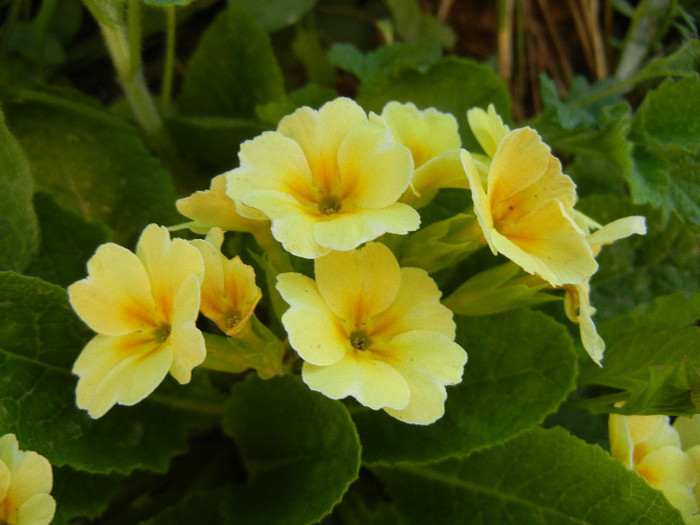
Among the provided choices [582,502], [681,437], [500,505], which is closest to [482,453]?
[500,505]

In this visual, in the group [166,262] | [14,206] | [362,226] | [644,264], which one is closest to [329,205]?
[362,226]

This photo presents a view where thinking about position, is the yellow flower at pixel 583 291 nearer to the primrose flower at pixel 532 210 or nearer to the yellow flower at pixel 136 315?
the primrose flower at pixel 532 210

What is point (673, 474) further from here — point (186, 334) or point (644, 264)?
point (186, 334)

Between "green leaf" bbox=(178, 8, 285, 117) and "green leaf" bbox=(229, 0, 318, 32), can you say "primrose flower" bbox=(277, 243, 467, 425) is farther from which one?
"green leaf" bbox=(229, 0, 318, 32)

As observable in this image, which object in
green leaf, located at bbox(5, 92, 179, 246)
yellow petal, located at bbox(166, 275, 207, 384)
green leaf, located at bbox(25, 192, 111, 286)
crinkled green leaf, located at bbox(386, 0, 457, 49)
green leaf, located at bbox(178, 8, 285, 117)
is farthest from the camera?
crinkled green leaf, located at bbox(386, 0, 457, 49)

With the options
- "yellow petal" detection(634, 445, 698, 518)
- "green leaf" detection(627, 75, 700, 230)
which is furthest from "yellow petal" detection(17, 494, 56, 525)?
"green leaf" detection(627, 75, 700, 230)

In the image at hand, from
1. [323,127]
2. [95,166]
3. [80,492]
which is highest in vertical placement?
[323,127]
